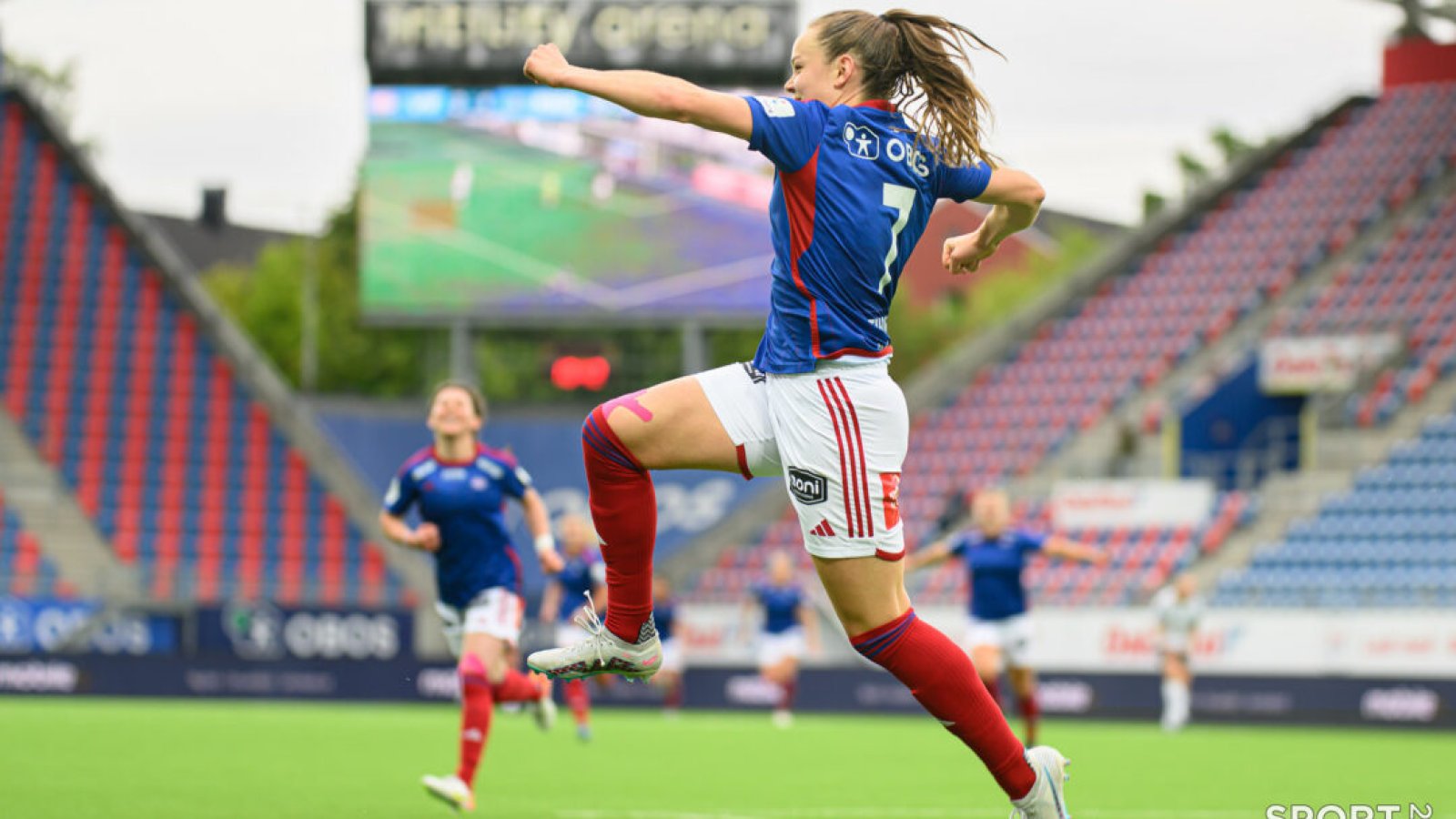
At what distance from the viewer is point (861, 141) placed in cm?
631

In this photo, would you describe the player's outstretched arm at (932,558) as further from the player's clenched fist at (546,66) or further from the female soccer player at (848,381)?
the player's clenched fist at (546,66)

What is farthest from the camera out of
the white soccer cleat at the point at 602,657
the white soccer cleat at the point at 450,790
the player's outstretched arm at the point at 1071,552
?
the player's outstretched arm at the point at 1071,552

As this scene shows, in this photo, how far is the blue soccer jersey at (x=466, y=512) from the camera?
11570 millimetres

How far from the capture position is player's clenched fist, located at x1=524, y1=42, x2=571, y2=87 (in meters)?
5.80

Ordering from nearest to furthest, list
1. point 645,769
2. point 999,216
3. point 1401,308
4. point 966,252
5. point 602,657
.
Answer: point 602,657, point 999,216, point 966,252, point 645,769, point 1401,308

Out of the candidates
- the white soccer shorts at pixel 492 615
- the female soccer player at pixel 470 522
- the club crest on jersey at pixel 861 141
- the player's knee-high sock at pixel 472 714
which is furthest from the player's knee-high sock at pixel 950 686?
the white soccer shorts at pixel 492 615

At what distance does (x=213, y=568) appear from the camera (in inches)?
1315

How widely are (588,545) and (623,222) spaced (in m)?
10.9

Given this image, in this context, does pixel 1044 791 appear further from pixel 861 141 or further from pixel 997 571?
pixel 997 571

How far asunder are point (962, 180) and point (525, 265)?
81.7 feet

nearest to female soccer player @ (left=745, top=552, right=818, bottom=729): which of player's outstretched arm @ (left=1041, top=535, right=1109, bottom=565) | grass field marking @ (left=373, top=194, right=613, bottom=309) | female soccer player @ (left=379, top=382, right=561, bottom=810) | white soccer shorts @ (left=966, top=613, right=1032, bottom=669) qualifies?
grass field marking @ (left=373, top=194, right=613, bottom=309)

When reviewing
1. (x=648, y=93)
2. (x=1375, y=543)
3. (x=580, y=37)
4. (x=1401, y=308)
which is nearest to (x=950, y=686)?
(x=648, y=93)

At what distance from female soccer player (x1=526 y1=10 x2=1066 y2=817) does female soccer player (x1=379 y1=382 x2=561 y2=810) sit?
4772 mm

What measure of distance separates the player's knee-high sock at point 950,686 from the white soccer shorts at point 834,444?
28 centimetres
